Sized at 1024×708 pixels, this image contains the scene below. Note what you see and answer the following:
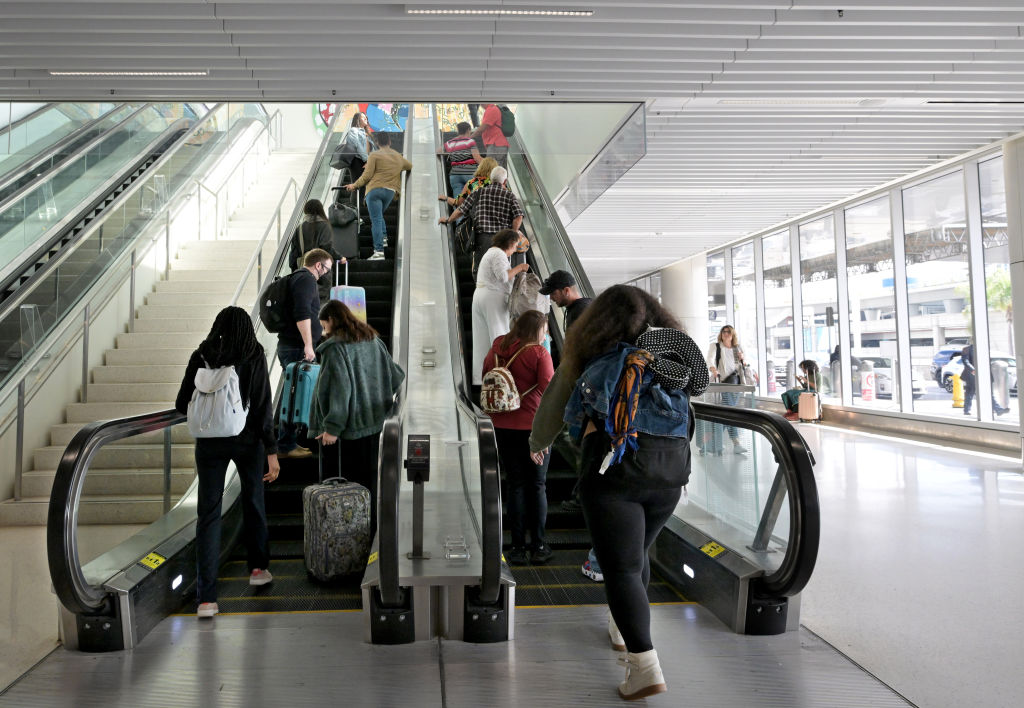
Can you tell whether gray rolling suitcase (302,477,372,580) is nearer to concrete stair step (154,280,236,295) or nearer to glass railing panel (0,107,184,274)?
glass railing panel (0,107,184,274)

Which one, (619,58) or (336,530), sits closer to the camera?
(336,530)

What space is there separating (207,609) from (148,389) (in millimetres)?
4211

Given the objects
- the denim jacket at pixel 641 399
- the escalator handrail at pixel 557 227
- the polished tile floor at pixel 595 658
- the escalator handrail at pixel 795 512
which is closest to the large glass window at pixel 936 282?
the escalator handrail at pixel 557 227

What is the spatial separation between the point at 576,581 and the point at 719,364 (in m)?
5.91

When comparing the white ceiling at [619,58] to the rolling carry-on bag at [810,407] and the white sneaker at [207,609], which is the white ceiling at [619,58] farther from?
the rolling carry-on bag at [810,407]

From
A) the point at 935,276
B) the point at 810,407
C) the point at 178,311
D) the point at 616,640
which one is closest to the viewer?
the point at 616,640

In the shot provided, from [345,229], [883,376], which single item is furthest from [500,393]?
[883,376]

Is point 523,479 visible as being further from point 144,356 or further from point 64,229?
point 64,229

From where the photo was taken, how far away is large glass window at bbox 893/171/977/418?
1125cm

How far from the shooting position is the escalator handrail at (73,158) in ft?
24.8

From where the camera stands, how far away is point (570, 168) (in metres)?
11.8

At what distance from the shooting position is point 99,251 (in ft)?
25.9

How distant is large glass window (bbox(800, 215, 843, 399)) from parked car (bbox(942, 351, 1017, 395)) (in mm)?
2818

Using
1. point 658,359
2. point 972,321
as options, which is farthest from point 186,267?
point 972,321
